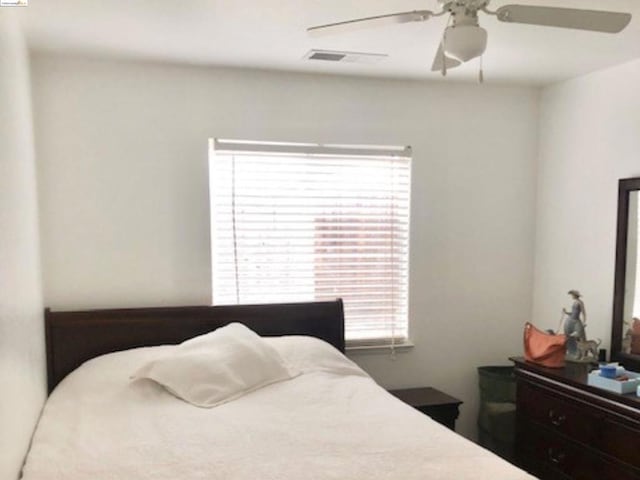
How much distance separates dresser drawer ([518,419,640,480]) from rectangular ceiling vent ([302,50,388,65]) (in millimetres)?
2187

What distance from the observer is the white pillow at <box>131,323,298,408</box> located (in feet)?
8.34

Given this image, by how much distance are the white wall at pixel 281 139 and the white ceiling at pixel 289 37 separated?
6.8 inches

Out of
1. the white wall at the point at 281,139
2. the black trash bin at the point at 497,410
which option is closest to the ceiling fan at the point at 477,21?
the white wall at the point at 281,139

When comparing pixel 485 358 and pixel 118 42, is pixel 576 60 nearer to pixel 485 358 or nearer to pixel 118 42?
pixel 485 358

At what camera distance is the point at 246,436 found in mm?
2127

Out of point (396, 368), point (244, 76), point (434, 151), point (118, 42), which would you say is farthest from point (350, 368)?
point (118, 42)

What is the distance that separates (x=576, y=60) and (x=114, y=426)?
2.95 meters

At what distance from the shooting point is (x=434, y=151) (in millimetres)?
3615

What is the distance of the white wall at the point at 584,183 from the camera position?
3123 millimetres

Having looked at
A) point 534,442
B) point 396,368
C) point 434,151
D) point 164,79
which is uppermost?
point 164,79

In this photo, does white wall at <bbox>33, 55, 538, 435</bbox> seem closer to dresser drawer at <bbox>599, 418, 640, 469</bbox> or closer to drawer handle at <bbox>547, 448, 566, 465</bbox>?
drawer handle at <bbox>547, 448, 566, 465</bbox>

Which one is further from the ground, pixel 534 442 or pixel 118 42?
pixel 118 42

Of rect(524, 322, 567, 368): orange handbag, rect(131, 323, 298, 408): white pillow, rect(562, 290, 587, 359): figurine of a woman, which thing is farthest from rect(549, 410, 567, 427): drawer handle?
rect(131, 323, 298, 408): white pillow

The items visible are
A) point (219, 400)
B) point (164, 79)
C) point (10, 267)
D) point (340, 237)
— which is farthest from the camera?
point (340, 237)
